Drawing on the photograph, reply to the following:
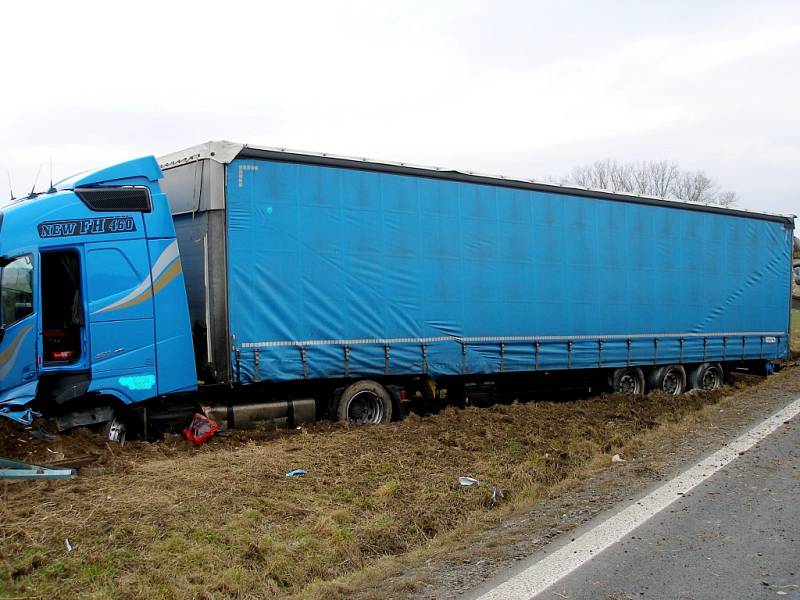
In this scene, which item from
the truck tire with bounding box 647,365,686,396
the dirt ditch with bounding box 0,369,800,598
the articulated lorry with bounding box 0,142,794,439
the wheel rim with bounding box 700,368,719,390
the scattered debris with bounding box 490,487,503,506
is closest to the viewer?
the dirt ditch with bounding box 0,369,800,598

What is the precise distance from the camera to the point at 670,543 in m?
5.18

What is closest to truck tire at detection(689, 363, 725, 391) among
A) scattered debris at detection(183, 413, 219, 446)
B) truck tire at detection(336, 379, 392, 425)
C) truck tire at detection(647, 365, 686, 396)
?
truck tire at detection(647, 365, 686, 396)

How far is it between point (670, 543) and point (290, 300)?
597 cm

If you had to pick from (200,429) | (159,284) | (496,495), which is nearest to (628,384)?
(496,495)

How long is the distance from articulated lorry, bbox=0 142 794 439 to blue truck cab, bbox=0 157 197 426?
21mm

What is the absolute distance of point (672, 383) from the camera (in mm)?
15680

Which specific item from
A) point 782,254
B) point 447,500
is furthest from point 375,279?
point 782,254

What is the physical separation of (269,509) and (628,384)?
32.8 feet

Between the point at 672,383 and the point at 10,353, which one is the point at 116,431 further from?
the point at 672,383

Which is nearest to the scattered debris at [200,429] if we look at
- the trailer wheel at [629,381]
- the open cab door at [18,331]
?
the open cab door at [18,331]

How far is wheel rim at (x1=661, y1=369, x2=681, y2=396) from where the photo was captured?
1550cm

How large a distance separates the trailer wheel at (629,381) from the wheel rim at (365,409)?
545 cm

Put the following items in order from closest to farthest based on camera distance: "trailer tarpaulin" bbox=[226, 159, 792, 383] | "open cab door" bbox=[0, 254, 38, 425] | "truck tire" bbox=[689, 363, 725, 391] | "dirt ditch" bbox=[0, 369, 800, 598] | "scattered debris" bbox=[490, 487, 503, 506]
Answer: "dirt ditch" bbox=[0, 369, 800, 598] → "scattered debris" bbox=[490, 487, 503, 506] → "open cab door" bbox=[0, 254, 38, 425] → "trailer tarpaulin" bbox=[226, 159, 792, 383] → "truck tire" bbox=[689, 363, 725, 391]

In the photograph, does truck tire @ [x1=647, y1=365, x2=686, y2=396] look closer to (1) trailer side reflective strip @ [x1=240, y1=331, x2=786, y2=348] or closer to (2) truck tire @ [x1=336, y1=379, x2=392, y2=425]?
(1) trailer side reflective strip @ [x1=240, y1=331, x2=786, y2=348]
